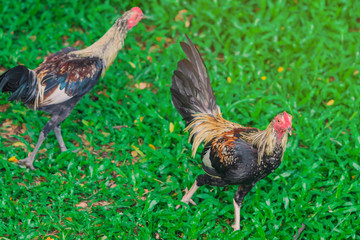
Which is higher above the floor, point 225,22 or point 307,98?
point 225,22

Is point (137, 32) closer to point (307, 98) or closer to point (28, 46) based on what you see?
point (28, 46)

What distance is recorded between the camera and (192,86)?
4.63m

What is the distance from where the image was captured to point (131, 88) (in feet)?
20.7

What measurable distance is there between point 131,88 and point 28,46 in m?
1.72

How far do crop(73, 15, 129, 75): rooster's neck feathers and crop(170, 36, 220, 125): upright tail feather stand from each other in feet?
3.04

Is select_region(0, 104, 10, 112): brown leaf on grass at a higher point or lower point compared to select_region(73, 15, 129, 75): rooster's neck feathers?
lower

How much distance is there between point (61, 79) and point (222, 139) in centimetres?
190

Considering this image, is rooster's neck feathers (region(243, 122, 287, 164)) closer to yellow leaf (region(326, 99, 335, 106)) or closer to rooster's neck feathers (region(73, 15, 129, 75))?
rooster's neck feathers (region(73, 15, 129, 75))

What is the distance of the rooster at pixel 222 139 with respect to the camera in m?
3.98

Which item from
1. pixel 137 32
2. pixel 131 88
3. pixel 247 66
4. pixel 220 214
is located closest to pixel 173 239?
pixel 220 214

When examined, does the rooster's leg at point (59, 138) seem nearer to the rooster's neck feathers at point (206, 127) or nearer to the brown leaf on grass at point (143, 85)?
the brown leaf on grass at point (143, 85)

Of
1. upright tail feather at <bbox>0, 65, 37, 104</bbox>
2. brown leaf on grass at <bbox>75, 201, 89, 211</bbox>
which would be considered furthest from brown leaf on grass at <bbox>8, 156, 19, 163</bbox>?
brown leaf on grass at <bbox>75, 201, 89, 211</bbox>

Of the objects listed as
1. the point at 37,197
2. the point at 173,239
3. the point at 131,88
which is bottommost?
the point at 173,239

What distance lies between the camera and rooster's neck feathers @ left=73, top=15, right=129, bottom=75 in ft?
16.7
